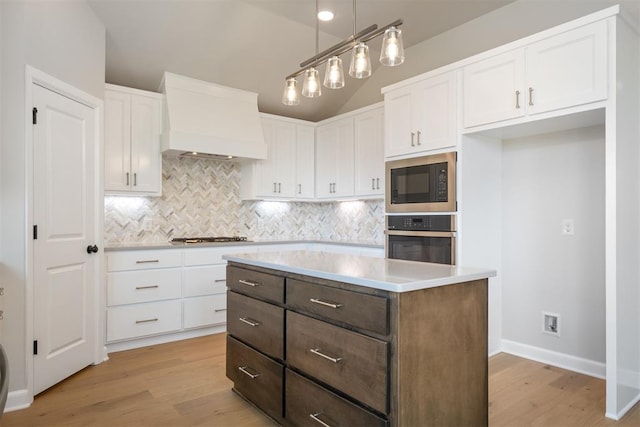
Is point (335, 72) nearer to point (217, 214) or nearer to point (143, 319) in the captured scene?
point (143, 319)

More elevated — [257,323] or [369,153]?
[369,153]

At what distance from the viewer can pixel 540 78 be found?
2.71 meters

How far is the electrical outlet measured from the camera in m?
3.17

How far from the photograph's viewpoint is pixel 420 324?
62.9 inches

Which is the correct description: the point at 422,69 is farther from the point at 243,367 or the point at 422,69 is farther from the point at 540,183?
the point at 243,367

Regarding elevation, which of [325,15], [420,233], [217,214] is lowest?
[420,233]

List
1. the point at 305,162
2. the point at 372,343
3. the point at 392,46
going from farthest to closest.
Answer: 1. the point at 305,162
2. the point at 392,46
3. the point at 372,343

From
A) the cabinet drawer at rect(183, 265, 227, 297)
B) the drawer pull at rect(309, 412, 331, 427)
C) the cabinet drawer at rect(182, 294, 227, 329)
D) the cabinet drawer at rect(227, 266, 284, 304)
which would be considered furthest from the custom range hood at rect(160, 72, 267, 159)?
the drawer pull at rect(309, 412, 331, 427)

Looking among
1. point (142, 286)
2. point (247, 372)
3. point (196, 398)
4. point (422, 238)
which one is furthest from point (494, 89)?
point (142, 286)

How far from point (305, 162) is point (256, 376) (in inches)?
126

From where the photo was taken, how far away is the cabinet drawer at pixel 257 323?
2.14 m

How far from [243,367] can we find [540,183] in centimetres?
269

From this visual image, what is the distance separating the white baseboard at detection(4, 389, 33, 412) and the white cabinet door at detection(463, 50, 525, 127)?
3516 millimetres

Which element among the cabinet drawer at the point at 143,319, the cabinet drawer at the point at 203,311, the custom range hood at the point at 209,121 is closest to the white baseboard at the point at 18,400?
the cabinet drawer at the point at 143,319
